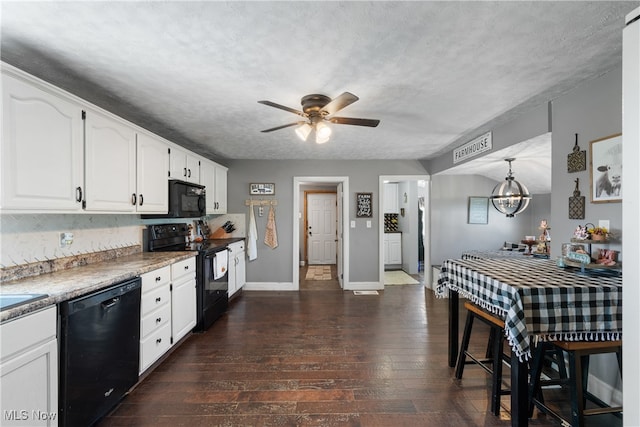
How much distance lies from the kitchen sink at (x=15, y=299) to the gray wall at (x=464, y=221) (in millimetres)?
4910

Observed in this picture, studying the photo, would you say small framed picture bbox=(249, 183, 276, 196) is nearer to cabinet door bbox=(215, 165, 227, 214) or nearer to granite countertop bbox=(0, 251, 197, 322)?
cabinet door bbox=(215, 165, 227, 214)

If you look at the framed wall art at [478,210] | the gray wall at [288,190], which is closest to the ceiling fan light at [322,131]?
the gray wall at [288,190]

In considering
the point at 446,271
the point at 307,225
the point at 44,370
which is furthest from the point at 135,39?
the point at 307,225

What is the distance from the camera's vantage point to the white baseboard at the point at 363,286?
16.0ft

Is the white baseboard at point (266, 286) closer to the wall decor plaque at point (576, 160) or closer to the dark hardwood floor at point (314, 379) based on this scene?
the dark hardwood floor at point (314, 379)

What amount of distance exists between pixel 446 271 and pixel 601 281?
92cm

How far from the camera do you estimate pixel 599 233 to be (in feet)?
6.11

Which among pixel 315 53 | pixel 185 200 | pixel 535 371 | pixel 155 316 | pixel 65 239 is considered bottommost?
pixel 535 371

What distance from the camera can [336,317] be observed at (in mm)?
3604

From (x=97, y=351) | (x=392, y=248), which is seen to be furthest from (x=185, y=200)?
(x=392, y=248)

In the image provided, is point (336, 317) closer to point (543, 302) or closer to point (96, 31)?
point (543, 302)

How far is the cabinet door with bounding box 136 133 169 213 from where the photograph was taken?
2553 mm

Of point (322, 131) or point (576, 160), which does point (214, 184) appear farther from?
point (576, 160)

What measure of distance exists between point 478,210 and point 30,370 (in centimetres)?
564
